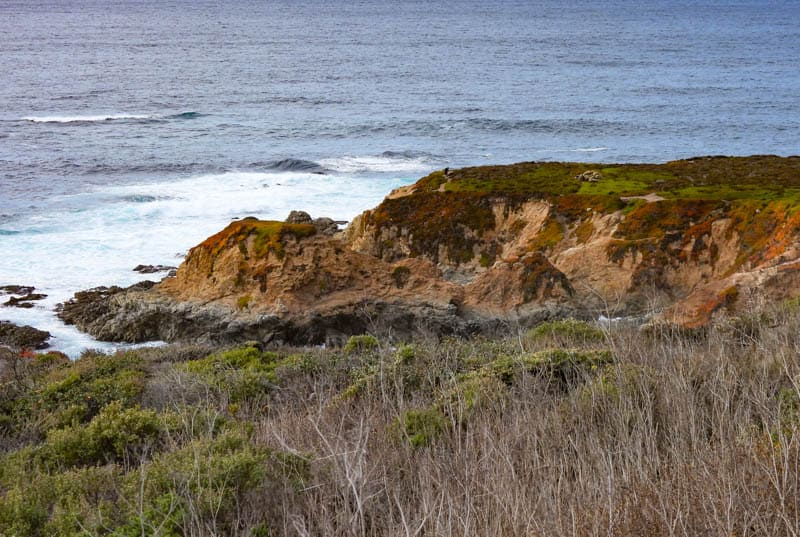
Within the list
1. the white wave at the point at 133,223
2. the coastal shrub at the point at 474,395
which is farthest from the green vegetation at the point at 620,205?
the coastal shrub at the point at 474,395

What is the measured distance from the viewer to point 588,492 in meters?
4.64

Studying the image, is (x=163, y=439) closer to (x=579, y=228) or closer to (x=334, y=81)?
(x=579, y=228)

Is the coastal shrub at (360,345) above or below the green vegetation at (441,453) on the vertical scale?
below

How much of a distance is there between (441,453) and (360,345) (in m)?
7.48

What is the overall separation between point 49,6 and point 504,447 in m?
206

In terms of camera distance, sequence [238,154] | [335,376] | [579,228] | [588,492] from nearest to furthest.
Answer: [588,492]
[335,376]
[579,228]
[238,154]

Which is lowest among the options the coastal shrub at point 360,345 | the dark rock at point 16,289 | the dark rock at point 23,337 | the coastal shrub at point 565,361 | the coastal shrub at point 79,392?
the dark rock at point 23,337

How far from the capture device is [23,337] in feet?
65.5

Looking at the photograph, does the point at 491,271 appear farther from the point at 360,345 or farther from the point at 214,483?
the point at 214,483

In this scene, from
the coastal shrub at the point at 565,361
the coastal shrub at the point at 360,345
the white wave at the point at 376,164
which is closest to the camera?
the coastal shrub at the point at 565,361

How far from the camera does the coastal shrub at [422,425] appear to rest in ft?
21.7

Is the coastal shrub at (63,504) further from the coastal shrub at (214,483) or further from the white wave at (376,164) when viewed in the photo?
the white wave at (376,164)

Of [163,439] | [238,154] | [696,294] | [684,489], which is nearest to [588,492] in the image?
[684,489]

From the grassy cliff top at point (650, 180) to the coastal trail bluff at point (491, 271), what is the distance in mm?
181
